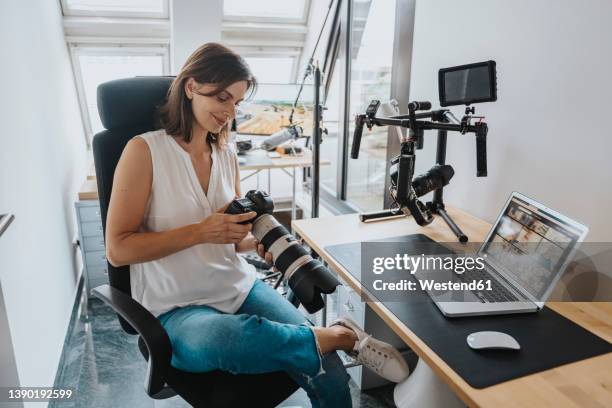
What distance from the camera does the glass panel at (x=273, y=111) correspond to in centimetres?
275

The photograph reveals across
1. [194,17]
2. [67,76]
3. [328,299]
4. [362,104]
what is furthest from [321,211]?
[67,76]

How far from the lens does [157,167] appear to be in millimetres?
1197

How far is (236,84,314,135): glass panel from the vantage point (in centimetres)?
275

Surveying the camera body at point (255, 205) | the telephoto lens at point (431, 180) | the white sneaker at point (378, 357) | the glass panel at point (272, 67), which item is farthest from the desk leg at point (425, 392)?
the glass panel at point (272, 67)

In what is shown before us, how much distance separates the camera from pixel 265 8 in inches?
135

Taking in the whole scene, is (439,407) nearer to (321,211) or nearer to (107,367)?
(107,367)

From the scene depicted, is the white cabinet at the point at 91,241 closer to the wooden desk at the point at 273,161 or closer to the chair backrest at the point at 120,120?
the wooden desk at the point at 273,161

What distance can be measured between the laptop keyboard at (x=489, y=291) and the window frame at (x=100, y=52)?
2.81 m

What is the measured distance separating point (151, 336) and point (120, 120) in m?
0.61

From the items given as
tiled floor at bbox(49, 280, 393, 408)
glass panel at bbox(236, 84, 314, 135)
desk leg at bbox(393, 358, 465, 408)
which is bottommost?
tiled floor at bbox(49, 280, 393, 408)

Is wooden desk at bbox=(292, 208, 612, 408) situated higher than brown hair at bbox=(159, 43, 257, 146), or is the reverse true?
brown hair at bbox=(159, 43, 257, 146)

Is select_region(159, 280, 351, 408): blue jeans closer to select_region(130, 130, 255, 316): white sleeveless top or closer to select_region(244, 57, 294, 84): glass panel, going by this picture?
select_region(130, 130, 255, 316): white sleeveless top

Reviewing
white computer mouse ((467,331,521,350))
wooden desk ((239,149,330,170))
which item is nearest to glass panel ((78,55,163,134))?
wooden desk ((239,149,330,170))

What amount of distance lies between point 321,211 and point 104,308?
1559 millimetres
